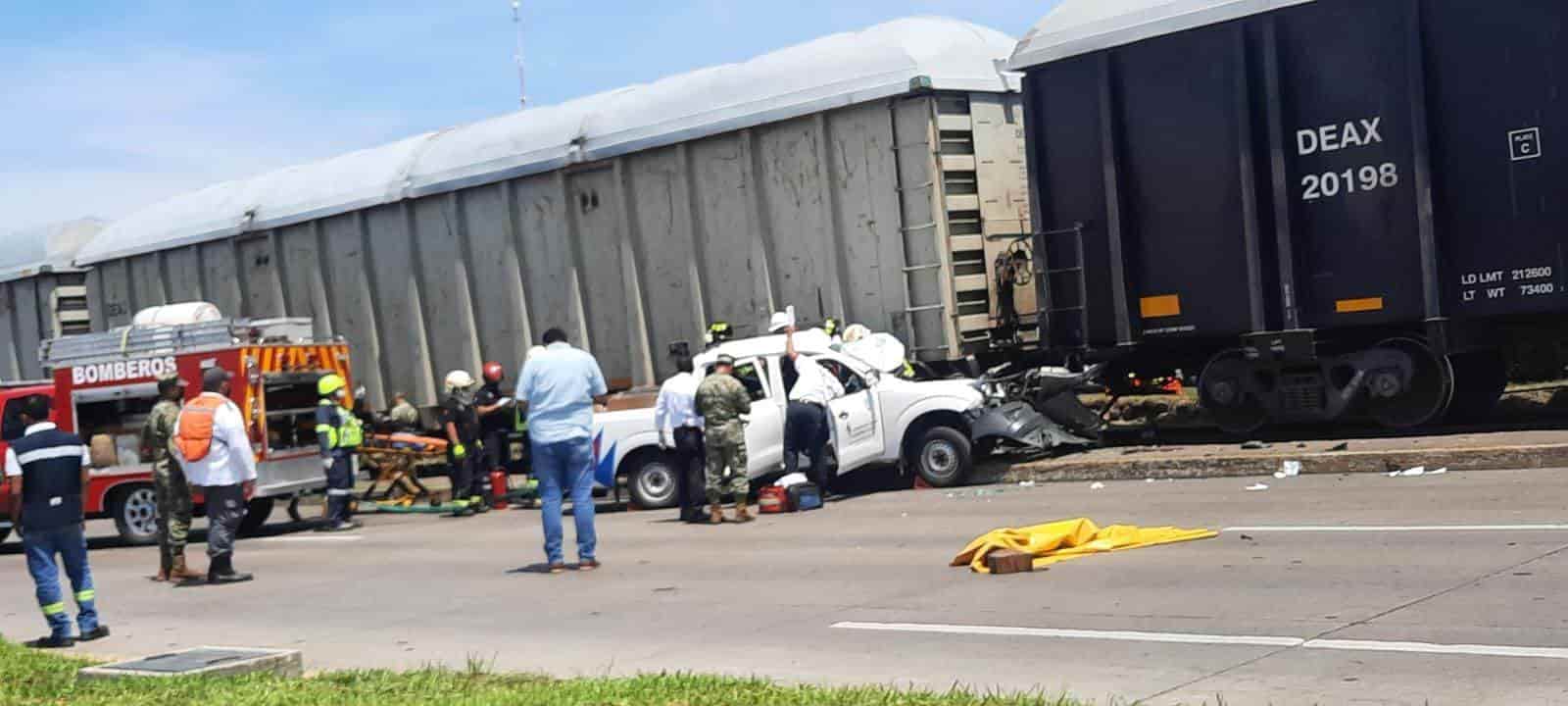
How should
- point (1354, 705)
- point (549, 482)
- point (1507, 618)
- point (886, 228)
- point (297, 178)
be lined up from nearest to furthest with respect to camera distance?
point (1354, 705) → point (1507, 618) → point (549, 482) → point (886, 228) → point (297, 178)

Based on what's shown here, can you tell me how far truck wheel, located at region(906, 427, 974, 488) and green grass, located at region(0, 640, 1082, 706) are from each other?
8.74 m

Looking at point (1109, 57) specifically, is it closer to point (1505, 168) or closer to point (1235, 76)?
point (1235, 76)

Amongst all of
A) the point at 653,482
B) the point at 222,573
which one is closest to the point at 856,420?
the point at 653,482

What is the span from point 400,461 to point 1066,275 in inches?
346

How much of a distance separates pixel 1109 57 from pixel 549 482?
24.9 feet

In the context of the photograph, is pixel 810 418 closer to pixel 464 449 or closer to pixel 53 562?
pixel 464 449

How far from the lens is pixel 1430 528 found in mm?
10852

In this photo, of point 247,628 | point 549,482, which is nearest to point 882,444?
point 549,482

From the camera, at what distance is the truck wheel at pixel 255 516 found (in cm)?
1900

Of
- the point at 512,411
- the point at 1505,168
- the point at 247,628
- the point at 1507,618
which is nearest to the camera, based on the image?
the point at 1507,618

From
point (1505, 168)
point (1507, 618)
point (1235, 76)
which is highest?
point (1235, 76)

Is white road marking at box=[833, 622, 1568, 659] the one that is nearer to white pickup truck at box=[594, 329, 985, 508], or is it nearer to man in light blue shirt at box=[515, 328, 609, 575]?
man in light blue shirt at box=[515, 328, 609, 575]

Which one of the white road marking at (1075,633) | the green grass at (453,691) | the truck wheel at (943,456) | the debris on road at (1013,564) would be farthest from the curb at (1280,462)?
the green grass at (453,691)

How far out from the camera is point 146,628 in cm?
1131
